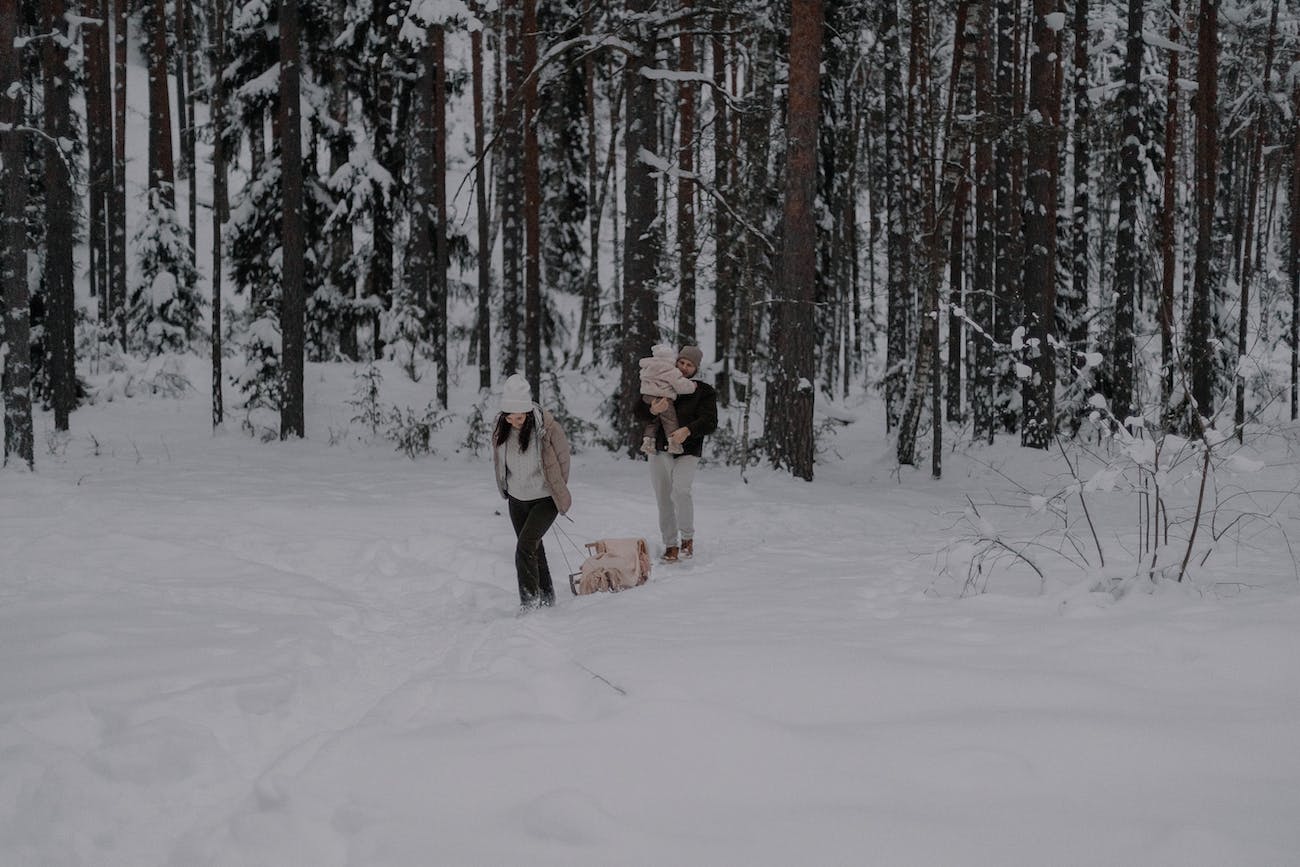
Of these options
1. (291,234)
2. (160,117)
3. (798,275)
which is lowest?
(798,275)

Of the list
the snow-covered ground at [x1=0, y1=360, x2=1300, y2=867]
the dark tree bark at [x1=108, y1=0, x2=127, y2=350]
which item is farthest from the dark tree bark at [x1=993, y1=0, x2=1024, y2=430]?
the dark tree bark at [x1=108, y1=0, x2=127, y2=350]

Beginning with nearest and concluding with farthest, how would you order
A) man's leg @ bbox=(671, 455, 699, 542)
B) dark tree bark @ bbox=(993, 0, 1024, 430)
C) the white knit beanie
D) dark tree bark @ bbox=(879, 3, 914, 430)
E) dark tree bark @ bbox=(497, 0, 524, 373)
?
the white knit beanie, man's leg @ bbox=(671, 455, 699, 542), dark tree bark @ bbox=(993, 0, 1024, 430), dark tree bark @ bbox=(879, 3, 914, 430), dark tree bark @ bbox=(497, 0, 524, 373)

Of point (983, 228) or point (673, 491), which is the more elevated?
point (983, 228)

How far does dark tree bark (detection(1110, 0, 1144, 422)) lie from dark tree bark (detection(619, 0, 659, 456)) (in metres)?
8.86

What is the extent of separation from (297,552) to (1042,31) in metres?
14.6

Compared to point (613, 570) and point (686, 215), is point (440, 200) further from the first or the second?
point (613, 570)

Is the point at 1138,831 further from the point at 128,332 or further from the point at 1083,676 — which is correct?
the point at 128,332

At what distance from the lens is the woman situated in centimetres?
705

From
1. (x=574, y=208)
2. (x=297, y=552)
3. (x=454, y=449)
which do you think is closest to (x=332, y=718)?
(x=297, y=552)

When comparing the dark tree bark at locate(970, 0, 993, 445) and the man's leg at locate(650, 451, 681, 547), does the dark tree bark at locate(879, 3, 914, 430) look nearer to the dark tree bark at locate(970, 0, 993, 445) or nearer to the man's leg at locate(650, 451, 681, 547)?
the dark tree bark at locate(970, 0, 993, 445)

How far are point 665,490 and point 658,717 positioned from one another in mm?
4799

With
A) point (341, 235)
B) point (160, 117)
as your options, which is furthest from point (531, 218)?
point (160, 117)

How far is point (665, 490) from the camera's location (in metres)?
8.43

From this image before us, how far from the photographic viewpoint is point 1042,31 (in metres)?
15.5
